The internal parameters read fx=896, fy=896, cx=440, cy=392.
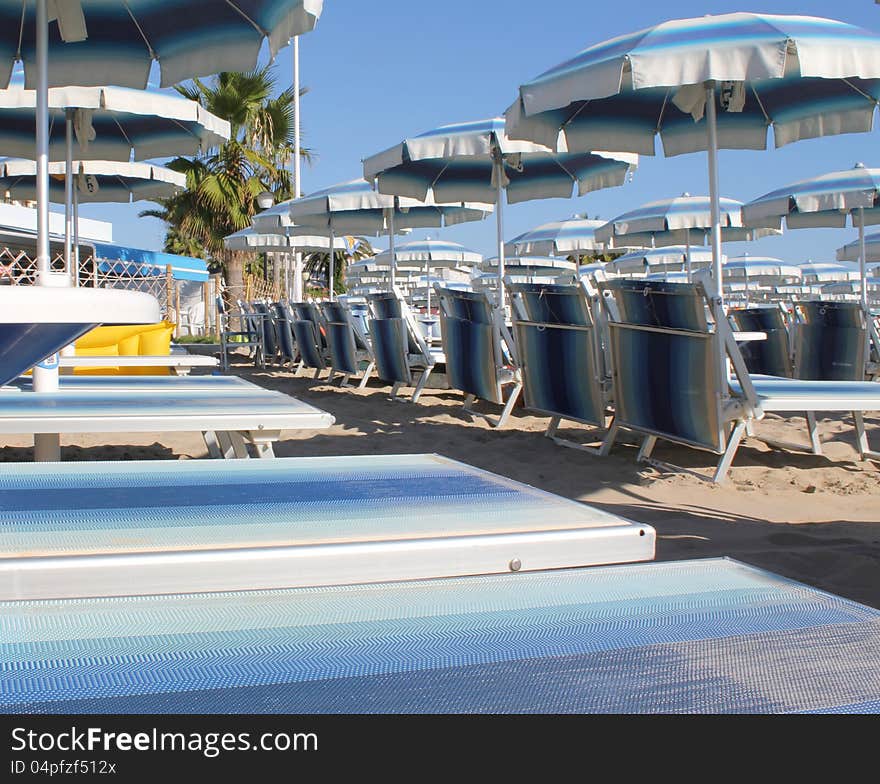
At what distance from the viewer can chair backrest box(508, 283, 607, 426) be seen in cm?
493

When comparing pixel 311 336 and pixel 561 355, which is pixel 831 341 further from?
pixel 311 336

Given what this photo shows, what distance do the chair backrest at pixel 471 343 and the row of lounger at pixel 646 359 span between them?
0.4 inches

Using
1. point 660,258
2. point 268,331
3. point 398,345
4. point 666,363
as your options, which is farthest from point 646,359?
point 660,258

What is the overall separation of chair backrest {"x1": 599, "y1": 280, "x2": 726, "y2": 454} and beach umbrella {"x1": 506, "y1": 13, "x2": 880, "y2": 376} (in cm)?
19

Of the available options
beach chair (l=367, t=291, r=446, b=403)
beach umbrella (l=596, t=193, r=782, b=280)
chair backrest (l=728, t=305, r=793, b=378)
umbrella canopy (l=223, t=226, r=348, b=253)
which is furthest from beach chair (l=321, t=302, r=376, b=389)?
umbrella canopy (l=223, t=226, r=348, b=253)

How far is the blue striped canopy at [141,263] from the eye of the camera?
768 inches

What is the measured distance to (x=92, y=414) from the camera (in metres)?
2.53

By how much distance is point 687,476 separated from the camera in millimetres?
4402

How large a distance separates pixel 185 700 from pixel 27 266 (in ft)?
66.6

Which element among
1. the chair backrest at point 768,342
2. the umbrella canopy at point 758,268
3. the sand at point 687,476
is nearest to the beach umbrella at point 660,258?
the umbrella canopy at point 758,268

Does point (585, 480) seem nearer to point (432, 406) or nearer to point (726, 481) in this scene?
point (726, 481)

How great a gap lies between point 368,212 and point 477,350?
8605mm

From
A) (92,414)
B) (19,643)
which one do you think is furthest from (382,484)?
(92,414)

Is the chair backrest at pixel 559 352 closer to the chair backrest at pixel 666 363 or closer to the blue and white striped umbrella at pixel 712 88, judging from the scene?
the chair backrest at pixel 666 363
